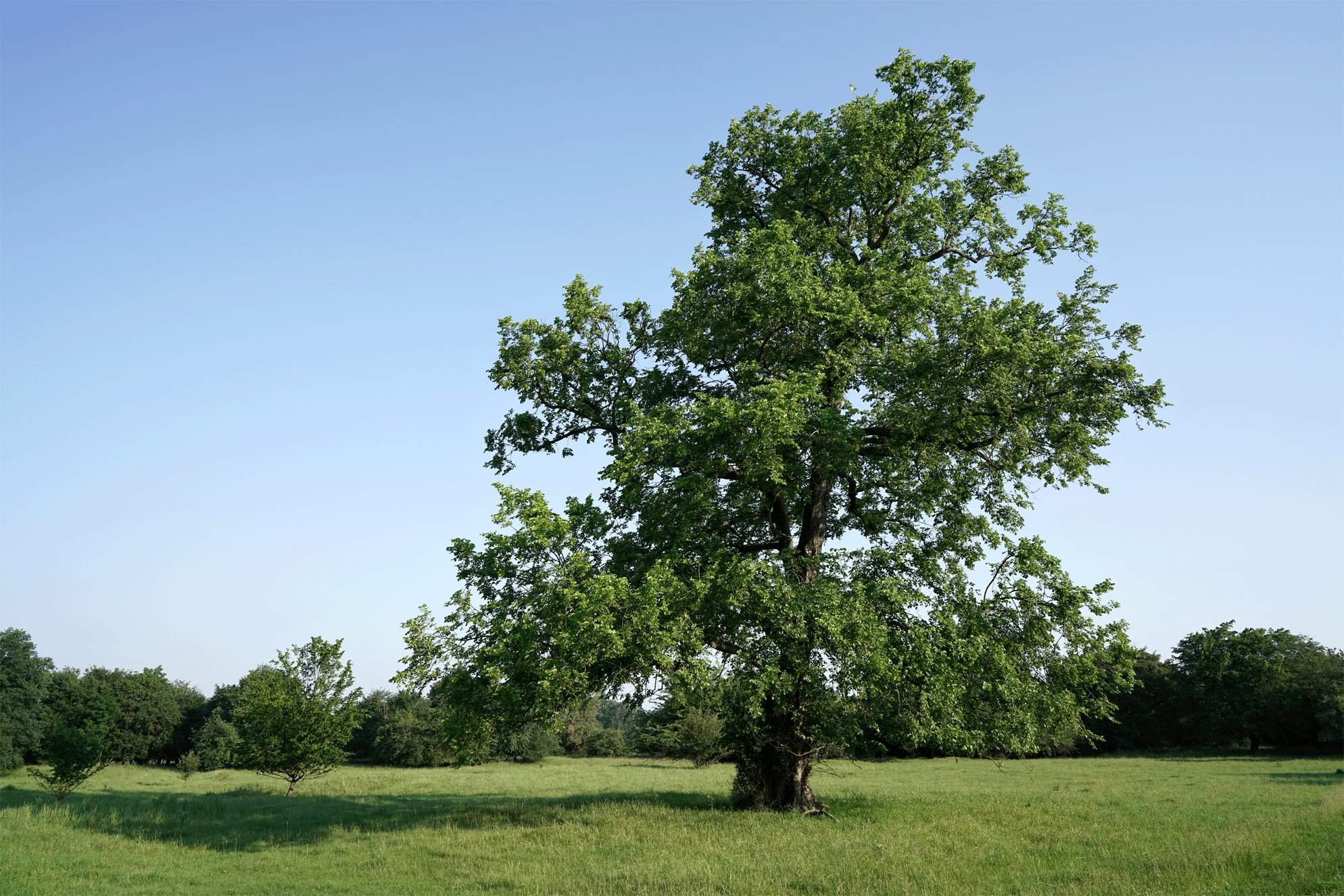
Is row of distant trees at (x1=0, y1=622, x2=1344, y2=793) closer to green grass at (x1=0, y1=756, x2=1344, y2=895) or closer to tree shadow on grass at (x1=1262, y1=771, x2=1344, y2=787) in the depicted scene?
tree shadow on grass at (x1=1262, y1=771, x2=1344, y2=787)

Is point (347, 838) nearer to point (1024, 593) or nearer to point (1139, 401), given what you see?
point (1024, 593)

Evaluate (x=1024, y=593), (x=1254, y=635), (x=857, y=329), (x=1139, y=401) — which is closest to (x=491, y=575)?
(x=857, y=329)

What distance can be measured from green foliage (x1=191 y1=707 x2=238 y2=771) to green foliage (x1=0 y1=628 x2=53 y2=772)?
14.3m

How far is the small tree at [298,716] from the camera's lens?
3067cm

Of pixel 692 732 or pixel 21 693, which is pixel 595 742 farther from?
pixel 21 693

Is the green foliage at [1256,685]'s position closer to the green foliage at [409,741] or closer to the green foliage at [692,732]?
the green foliage at [692,732]

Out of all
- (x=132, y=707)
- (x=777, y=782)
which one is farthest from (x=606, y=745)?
(x=777, y=782)

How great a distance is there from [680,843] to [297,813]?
13.8 metres

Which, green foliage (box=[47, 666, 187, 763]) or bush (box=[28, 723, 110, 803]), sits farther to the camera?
green foliage (box=[47, 666, 187, 763])

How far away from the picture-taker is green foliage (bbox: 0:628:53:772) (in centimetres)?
6762

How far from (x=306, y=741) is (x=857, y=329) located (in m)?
26.5

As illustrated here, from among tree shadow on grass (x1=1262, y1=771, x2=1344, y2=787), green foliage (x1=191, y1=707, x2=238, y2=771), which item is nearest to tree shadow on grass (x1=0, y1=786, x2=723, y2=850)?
tree shadow on grass (x1=1262, y1=771, x2=1344, y2=787)

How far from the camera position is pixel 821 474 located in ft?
69.2

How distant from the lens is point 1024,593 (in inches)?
751
